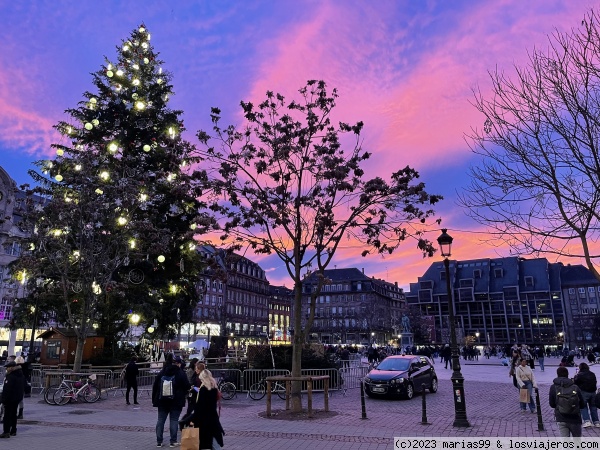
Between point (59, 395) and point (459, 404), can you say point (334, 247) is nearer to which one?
point (459, 404)

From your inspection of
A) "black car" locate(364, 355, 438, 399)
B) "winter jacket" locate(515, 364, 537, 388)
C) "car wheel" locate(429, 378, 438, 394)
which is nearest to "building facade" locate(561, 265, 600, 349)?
"car wheel" locate(429, 378, 438, 394)

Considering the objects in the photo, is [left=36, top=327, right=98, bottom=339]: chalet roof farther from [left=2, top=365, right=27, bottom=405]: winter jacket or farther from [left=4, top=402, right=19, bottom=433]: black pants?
[left=4, top=402, right=19, bottom=433]: black pants

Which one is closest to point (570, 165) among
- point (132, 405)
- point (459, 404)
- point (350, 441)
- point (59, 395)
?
point (459, 404)

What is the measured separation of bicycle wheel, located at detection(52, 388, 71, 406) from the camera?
17.0m

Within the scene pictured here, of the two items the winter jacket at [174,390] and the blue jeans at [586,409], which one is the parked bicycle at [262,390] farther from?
the blue jeans at [586,409]

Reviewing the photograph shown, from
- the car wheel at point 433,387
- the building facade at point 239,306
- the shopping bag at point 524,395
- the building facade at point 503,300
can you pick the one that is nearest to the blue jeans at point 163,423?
the shopping bag at point 524,395

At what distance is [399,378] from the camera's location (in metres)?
17.9

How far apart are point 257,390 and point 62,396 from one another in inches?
299

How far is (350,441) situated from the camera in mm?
9992

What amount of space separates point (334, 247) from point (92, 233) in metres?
11.7

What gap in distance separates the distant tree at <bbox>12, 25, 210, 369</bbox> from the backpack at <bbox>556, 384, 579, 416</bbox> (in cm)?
1287

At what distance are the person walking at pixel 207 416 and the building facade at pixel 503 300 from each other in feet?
334

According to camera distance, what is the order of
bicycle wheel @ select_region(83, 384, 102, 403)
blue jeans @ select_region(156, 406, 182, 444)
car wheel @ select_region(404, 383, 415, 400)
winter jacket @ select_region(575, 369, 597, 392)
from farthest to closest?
car wheel @ select_region(404, 383, 415, 400)
bicycle wheel @ select_region(83, 384, 102, 403)
winter jacket @ select_region(575, 369, 597, 392)
blue jeans @ select_region(156, 406, 182, 444)

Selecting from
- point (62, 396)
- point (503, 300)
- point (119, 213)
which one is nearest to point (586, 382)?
point (62, 396)
